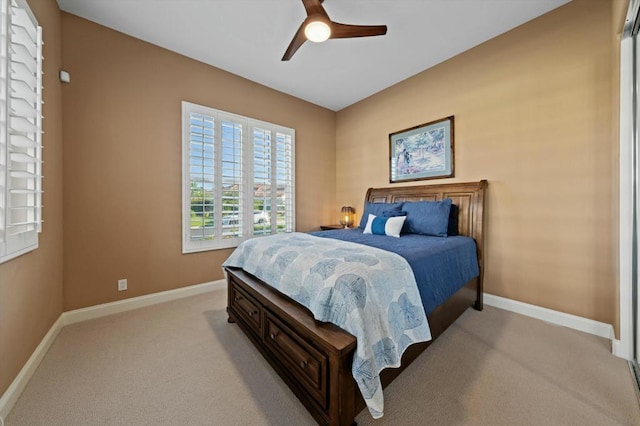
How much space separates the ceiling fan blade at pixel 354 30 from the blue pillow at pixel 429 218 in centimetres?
189

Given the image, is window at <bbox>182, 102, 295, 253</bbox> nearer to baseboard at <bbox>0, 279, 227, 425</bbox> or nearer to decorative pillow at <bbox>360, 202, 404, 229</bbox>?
baseboard at <bbox>0, 279, 227, 425</bbox>

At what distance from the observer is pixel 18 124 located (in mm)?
1535

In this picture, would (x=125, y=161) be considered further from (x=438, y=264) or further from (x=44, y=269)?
(x=438, y=264)

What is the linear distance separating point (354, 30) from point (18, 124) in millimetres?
2440

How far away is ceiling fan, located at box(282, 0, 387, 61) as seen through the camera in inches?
73.2

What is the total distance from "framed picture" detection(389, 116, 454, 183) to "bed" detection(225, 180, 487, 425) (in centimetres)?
52

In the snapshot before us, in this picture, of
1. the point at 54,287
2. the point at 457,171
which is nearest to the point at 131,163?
the point at 54,287

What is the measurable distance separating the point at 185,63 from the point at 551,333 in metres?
4.98

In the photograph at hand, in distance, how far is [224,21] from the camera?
254 centimetres

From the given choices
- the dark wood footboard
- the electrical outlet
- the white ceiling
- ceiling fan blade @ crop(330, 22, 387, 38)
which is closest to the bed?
the dark wood footboard

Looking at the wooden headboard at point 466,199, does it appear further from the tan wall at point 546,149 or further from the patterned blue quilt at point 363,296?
the patterned blue quilt at point 363,296

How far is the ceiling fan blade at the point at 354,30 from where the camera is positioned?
2.00m

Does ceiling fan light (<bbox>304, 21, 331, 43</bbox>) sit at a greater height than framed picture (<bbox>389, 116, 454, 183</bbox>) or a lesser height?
greater

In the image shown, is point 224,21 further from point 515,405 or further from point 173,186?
point 515,405
